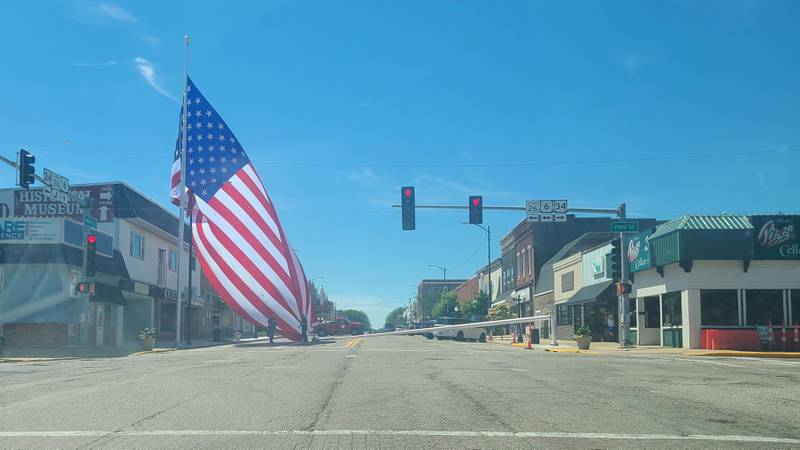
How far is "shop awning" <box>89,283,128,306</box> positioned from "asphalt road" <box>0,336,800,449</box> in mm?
20096

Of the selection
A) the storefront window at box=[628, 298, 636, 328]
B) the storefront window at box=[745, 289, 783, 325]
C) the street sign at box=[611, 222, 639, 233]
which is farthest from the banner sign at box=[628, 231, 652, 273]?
the street sign at box=[611, 222, 639, 233]

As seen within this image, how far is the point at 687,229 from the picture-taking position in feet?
108

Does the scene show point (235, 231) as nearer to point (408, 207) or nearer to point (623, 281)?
point (408, 207)

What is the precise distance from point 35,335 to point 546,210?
24.5 metres

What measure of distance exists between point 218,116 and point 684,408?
33025 mm

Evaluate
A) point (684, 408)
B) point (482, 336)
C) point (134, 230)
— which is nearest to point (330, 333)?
point (482, 336)

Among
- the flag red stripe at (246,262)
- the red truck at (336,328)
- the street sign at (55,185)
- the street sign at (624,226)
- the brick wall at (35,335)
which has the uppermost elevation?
the street sign at (55,185)

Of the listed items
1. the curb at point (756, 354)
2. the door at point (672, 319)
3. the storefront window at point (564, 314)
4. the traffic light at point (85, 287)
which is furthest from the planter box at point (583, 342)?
the traffic light at point (85, 287)

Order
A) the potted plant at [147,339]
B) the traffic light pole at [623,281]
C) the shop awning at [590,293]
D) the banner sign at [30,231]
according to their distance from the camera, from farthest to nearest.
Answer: the shop awning at [590,293], the potted plant at [147,339], the banner sign at [30,231], the traffic light pole at [623,281]

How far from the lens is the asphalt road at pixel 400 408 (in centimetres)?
916

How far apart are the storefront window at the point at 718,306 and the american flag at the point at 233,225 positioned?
20346mm

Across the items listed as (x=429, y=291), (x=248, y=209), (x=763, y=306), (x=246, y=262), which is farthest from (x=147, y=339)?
(x=429, y=291)

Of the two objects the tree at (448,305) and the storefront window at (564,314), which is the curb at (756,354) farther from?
the tree at (448,305)

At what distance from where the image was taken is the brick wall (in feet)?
116
